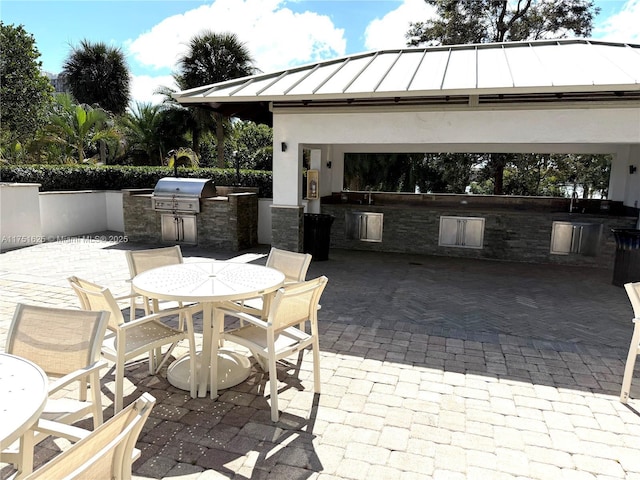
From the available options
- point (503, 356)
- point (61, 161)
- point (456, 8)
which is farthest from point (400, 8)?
point (503, 356)

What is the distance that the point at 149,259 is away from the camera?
4449mm

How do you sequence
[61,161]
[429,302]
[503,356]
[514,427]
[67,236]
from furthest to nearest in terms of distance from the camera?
[61,161]
[67,236]
[429,302]
[503,356]
[514,427]

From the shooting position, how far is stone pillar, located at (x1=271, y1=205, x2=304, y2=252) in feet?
26.6

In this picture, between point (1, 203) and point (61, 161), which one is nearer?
point (1, 203)

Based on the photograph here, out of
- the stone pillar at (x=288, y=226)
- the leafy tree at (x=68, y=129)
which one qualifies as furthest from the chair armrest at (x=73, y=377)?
the leafy tree at (x=68, y=129)

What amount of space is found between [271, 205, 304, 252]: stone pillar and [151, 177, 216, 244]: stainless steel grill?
2.37m

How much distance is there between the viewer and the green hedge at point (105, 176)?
11.1 metres

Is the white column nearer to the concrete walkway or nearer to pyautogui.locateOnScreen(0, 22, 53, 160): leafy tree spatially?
the concrete walkway

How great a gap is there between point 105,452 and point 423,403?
2590 mm

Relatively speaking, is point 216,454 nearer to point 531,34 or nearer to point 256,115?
point 256,115

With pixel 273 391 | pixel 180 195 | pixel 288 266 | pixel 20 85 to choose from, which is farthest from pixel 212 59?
pixel 273 391

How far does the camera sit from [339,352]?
4285mm

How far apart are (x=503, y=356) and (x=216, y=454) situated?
293 centimetres

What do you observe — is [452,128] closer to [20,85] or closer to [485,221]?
[485,221]
